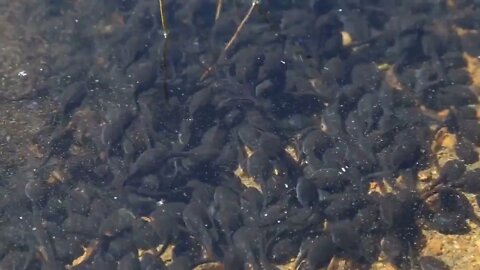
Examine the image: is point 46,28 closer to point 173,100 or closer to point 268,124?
point 173,100

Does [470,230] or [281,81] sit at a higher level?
[281,81]

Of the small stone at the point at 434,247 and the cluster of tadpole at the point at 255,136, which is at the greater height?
the cluster of tadpole at the point at 255,136

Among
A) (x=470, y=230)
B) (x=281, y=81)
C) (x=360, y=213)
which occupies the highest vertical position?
(x=281, y=81)

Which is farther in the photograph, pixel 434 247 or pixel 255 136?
pixel 255 136

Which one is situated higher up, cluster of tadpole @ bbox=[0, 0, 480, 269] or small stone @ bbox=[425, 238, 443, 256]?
cluster of tadpole @ bbox=[0, 0, 480, 269]

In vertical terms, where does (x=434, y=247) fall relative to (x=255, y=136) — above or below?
below

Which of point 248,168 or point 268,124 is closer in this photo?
point 248,168

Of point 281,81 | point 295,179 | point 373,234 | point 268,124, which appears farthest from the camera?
point 281,81

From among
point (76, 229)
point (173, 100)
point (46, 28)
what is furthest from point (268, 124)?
point (46, 28)
